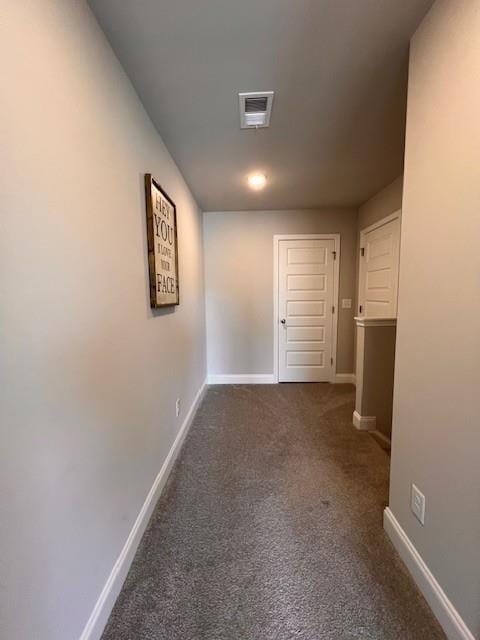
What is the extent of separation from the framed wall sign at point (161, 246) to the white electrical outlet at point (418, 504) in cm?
160

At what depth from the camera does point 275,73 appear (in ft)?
4.56

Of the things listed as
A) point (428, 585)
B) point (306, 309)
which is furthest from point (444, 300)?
point (306, 309)

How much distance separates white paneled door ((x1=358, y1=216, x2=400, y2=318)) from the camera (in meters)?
2.81

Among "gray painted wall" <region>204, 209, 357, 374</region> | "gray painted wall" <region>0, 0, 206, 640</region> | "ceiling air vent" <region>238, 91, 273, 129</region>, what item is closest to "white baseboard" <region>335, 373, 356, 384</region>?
"gray painted wall" <region>204, 209, 357, 374</region>

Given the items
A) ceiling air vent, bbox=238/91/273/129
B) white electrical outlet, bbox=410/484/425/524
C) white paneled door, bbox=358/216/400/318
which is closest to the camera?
white electrical outlet, bbox=410/484/425/524

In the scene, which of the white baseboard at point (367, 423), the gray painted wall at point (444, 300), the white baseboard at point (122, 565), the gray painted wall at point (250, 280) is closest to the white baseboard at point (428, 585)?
the gray painted wall at point (444, 300)

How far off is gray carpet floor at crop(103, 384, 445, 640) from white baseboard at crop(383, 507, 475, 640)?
0.11 feet

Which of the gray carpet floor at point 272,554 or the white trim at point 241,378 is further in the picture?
the white trim at point 241,378

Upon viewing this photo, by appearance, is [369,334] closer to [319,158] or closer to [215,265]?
[319,158]

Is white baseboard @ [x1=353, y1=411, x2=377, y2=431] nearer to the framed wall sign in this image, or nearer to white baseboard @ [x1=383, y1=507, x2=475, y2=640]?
white baseboard @ [x1=383, y1=507, x2=475, y2=640]

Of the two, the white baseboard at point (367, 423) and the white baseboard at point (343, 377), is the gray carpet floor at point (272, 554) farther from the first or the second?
the white baseboard at point (343, 377)

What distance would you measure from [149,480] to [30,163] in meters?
1.60

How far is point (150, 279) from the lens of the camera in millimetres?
1672

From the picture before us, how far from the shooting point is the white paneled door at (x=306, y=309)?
12.2 ft
